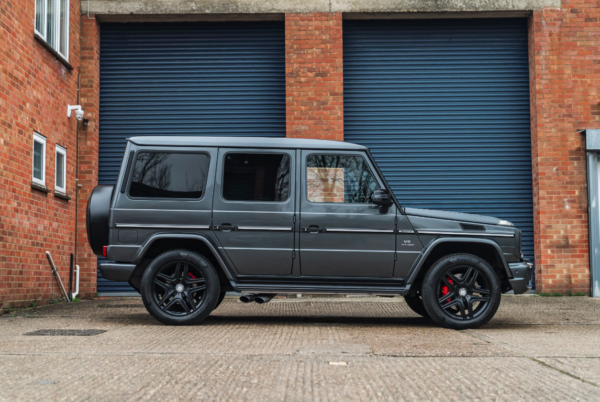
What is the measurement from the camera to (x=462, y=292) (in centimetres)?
732

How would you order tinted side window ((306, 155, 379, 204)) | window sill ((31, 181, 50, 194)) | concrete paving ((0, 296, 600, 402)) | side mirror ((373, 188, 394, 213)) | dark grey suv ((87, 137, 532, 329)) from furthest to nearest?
window sill ((31, 181, 50, 194))
tinted side window ((306, 155, 379, 204))
dark grey suv ((87, 137, 532, 329))
side mirror ((373, 188, 394, 213))
concrete paving ((0, 296, 600, 402))

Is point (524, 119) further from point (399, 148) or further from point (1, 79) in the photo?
point (1, 79)

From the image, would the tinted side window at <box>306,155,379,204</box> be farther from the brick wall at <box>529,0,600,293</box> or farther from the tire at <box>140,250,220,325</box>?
the brick wall at <box>529,0,600,293</box>

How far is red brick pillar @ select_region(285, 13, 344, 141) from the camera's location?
12781 millimetres

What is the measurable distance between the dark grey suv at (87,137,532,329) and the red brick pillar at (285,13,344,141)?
17.4 ft

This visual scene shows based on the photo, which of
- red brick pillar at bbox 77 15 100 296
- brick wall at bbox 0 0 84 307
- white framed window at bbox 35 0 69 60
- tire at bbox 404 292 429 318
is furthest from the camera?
red brick pillar at bbox 77 15 100 296

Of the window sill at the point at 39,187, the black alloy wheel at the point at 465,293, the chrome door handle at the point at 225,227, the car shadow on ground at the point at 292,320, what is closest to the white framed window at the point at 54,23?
the window sill at the point at 39,187

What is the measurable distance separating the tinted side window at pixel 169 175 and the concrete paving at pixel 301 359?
56.9 inches

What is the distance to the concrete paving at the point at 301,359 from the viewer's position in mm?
3932

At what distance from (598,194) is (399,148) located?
12.2 ft

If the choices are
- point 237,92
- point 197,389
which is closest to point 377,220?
point 197,389

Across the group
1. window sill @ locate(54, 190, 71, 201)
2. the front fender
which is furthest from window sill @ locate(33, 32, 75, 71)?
the front fender

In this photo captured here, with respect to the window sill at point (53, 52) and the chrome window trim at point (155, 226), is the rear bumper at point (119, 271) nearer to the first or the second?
the chrome window trim at point (155, 226)

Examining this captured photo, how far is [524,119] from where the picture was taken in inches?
521
